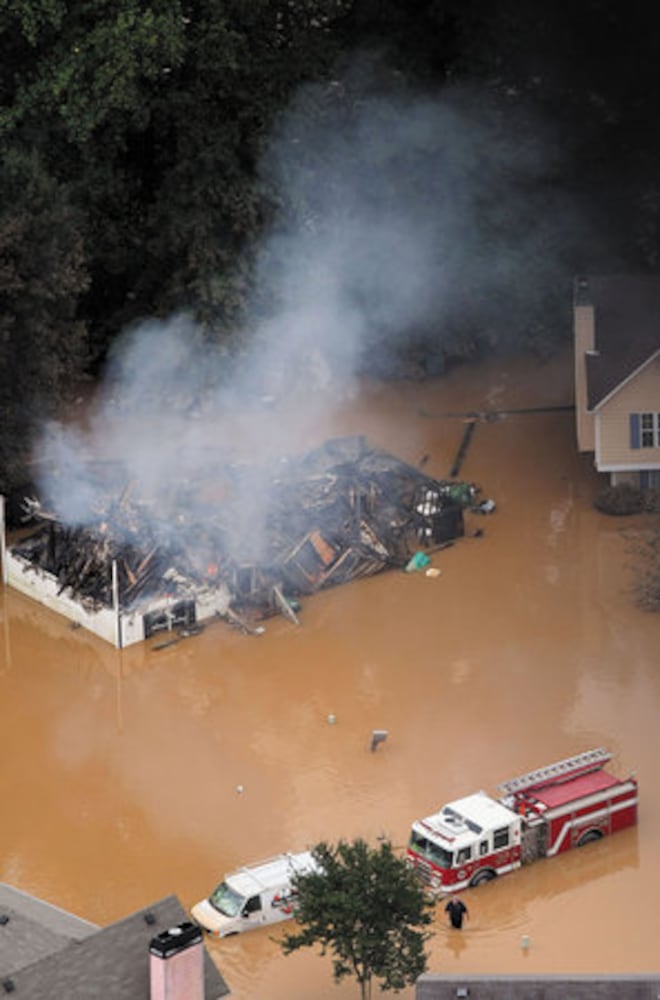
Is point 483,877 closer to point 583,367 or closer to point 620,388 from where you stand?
point 620,388

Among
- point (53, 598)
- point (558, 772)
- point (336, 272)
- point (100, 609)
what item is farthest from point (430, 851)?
point (336, 272)

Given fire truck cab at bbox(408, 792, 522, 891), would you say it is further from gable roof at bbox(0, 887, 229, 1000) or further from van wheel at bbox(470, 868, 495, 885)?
gable roof at bbox(0, 887, 229, 1000)

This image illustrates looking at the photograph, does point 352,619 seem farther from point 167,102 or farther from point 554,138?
point 554,138

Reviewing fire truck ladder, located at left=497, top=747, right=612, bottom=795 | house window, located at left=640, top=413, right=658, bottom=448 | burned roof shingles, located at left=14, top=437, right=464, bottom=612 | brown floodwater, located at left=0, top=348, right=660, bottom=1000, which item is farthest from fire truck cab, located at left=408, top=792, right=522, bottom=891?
house window, located at left=640, top=413, right=658, bottom=448

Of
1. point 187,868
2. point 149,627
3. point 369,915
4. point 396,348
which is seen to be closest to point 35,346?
point 149,627

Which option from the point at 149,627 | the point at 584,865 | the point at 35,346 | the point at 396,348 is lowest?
the point at 584,865
